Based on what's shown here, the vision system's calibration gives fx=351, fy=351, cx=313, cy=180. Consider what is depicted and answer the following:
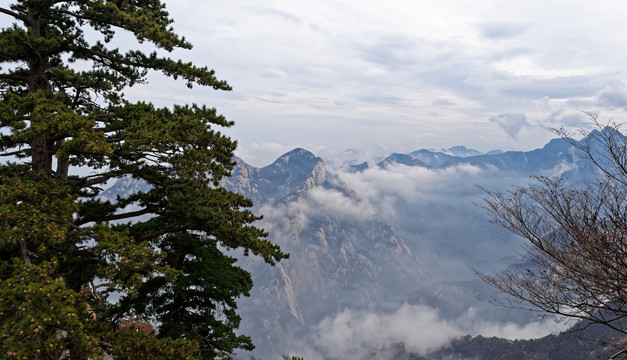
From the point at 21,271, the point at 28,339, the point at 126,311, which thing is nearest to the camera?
the point at 28,339

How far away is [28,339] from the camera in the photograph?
288 inches

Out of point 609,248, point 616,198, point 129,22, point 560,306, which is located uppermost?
A: point 129,22

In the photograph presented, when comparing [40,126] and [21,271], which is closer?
[21,271]

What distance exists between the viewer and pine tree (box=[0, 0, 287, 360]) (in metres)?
8.37

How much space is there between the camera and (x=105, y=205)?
12.9 meters

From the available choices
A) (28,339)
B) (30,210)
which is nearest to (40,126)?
(30,210)

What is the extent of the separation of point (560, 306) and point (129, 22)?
16006 millimetres

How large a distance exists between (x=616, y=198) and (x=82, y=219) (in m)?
16.7

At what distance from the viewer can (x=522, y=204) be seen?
12.2 metres

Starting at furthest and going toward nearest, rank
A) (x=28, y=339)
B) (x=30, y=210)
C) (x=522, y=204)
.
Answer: (x=522, y=204) → (x=30, y=210) → (x=28, y=339)

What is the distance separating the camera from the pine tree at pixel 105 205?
8367 mm

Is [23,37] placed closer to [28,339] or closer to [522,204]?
[28,339]

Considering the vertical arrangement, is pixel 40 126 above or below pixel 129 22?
below

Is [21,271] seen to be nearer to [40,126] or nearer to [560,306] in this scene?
[40,126]
